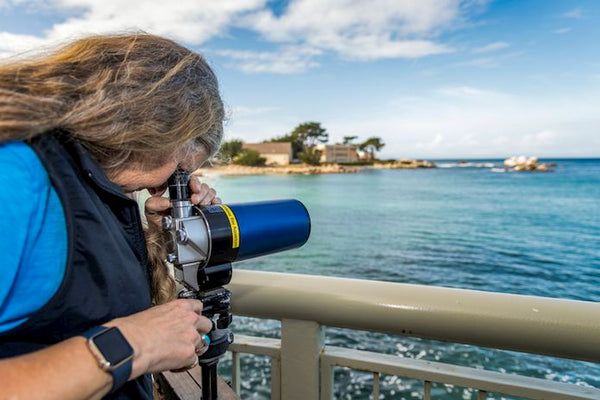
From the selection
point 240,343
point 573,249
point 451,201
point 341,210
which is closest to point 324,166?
point 451,201

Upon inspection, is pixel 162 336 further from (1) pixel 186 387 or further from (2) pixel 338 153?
(2) pixel 338 153

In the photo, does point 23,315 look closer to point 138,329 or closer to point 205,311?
point 138,329

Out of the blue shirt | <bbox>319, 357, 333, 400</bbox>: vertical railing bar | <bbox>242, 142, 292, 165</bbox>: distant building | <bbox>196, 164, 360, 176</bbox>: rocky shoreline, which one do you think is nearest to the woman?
the blue shirt

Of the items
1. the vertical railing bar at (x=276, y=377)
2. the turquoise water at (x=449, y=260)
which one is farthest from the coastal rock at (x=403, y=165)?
the vertical railing bar at (x=276, y=377)

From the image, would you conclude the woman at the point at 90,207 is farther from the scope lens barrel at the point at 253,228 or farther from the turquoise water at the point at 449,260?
the turquoise water at the point at 449,260

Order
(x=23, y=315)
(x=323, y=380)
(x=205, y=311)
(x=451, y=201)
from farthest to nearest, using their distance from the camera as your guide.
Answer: (x=451, y=201) < (x=323, y=380) < (x=205, y=311) < (x=23, y=315)

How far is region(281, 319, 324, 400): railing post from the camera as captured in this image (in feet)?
3.60

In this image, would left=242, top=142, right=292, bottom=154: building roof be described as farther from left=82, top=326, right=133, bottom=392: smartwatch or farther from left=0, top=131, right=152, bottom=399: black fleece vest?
left=82, top=326, right=133, bottom=392: smartwatch

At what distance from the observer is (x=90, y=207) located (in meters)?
0.57

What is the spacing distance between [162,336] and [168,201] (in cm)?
44

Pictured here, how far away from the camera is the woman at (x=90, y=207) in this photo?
0.48m

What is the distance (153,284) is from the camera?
3.07 feet

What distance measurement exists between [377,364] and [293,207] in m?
0.47

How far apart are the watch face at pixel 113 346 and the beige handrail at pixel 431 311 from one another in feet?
1.92
